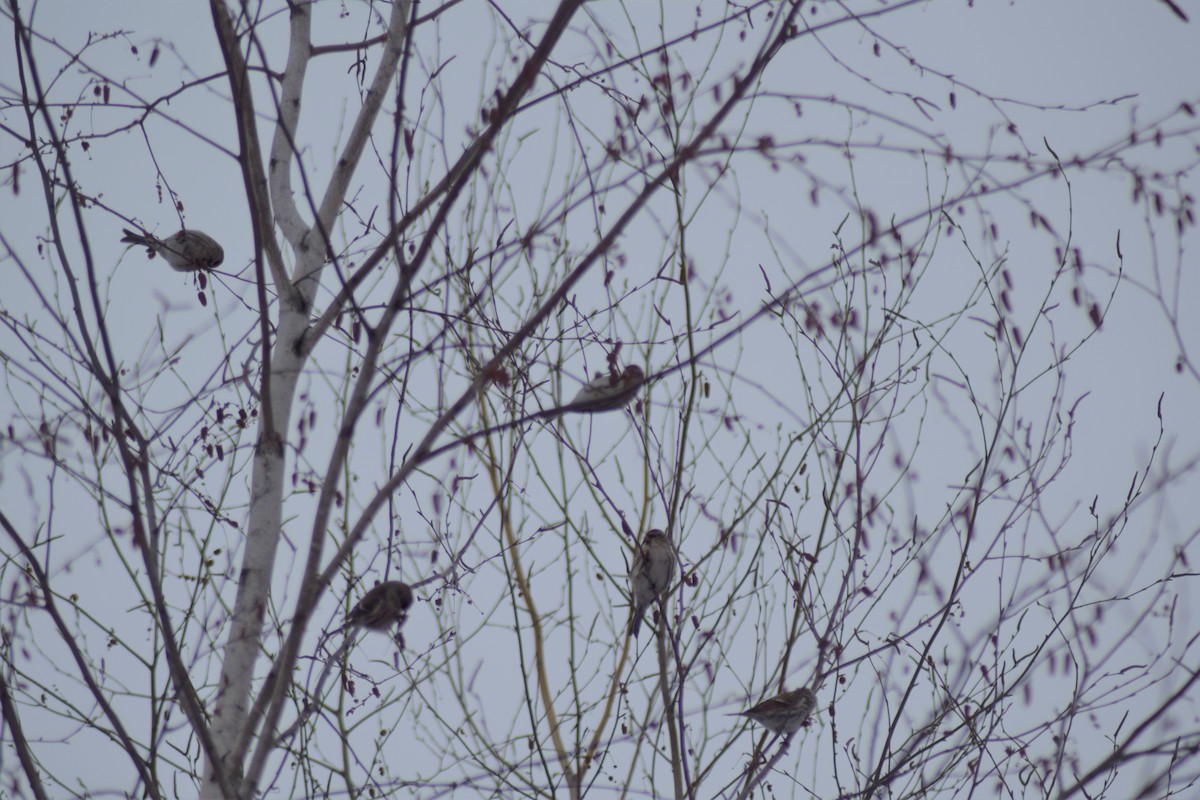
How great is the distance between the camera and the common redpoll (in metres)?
3.48

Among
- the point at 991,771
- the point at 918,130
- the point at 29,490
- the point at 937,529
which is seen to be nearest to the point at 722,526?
the point at 937,529

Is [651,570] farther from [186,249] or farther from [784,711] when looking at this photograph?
[186,249]

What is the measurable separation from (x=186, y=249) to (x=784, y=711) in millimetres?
2854

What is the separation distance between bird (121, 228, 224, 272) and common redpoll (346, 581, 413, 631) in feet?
4.15

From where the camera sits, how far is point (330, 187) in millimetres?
3592

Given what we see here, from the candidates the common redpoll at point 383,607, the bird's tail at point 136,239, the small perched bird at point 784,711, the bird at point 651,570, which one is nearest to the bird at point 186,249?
the bird's tail at point 136,239

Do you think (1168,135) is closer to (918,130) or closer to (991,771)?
(918,130)

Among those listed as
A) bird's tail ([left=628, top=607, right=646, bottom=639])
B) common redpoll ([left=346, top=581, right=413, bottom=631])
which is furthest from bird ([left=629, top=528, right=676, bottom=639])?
common redpoll ([left=346, top=581, right=413, bottom=631])

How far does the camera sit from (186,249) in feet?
14.2

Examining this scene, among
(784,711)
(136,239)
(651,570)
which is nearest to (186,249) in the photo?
(136,239)

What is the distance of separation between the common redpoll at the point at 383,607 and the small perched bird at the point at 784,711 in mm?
1312

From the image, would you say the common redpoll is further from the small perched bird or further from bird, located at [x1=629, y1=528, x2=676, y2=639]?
the small perched bird

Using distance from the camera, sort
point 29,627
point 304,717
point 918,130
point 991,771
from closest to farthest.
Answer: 1. point 304,717
2. point 918,130
3. point 991,771
4. point 29,627

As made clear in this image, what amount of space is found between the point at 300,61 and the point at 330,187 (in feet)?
2.06
